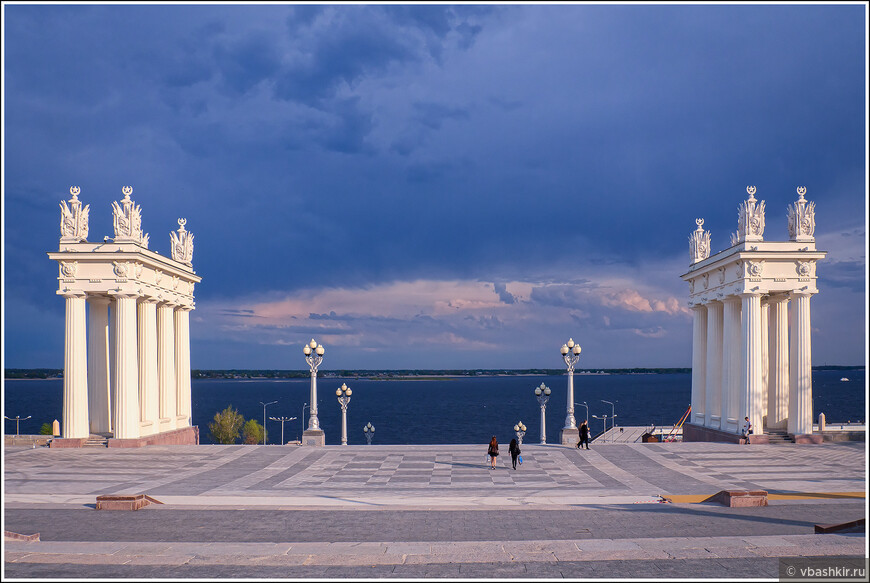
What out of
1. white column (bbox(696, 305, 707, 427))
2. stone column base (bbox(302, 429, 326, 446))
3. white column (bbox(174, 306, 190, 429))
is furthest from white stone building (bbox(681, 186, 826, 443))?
white column (bbox(174, 306, 190, 429))

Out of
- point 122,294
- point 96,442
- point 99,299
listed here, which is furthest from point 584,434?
point 99,299

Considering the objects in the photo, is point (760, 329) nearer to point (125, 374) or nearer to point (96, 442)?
point (125, 374)

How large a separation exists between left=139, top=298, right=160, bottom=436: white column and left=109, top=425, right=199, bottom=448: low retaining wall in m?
0.48

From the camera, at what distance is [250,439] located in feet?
263

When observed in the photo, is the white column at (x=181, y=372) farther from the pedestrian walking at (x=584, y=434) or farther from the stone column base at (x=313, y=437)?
the pedestrian walking at (x=584, y=434)

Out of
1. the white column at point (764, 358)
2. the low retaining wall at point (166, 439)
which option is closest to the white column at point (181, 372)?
the low retaining wall at point (166, 439)

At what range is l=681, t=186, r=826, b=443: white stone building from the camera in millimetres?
32938

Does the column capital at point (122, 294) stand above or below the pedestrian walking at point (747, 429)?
above

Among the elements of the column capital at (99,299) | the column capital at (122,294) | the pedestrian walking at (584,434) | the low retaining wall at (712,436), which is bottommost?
the low retaining wall at (712,436)

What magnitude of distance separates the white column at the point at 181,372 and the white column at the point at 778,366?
109ft

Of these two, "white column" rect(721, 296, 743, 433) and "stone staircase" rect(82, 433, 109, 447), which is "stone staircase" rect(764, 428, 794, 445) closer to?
"white column" rect(721, 296, 743, 433)

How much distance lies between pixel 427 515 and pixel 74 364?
23234mm

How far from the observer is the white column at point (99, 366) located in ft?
115

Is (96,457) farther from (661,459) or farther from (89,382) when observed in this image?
(661,459)
